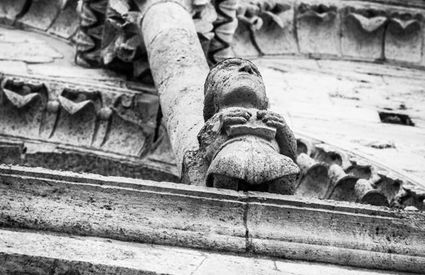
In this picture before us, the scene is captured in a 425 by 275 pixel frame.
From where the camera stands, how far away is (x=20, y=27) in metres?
7.33

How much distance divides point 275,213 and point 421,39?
480 cm

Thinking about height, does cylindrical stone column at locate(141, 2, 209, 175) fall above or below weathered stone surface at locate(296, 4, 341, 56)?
above

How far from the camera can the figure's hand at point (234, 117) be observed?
3.60 m

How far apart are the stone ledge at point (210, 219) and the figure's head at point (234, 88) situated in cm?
55

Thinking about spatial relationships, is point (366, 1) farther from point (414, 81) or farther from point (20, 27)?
point (20, 27)

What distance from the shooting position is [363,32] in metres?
7.75

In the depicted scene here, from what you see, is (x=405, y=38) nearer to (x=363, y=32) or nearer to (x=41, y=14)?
(x=363, y=32)

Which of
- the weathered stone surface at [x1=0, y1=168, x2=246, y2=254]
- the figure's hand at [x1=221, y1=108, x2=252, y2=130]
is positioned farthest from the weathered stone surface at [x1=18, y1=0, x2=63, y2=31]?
the weathered stone surface at [x1=0, y1=168, x2=246, y2=254]

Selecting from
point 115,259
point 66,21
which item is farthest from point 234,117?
point 66,21

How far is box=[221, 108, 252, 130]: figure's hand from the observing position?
3.60m

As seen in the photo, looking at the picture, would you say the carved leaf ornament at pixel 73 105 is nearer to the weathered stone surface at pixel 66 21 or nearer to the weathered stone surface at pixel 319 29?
the weathered stone surface at pixel 66 21

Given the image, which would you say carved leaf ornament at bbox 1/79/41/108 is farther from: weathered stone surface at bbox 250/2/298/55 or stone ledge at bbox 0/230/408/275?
stone ledge at bbox 0/230/408/275

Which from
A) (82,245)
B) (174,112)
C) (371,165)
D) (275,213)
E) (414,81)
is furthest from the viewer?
(414,81)

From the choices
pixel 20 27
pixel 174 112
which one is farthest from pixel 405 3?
pixel 174 112
